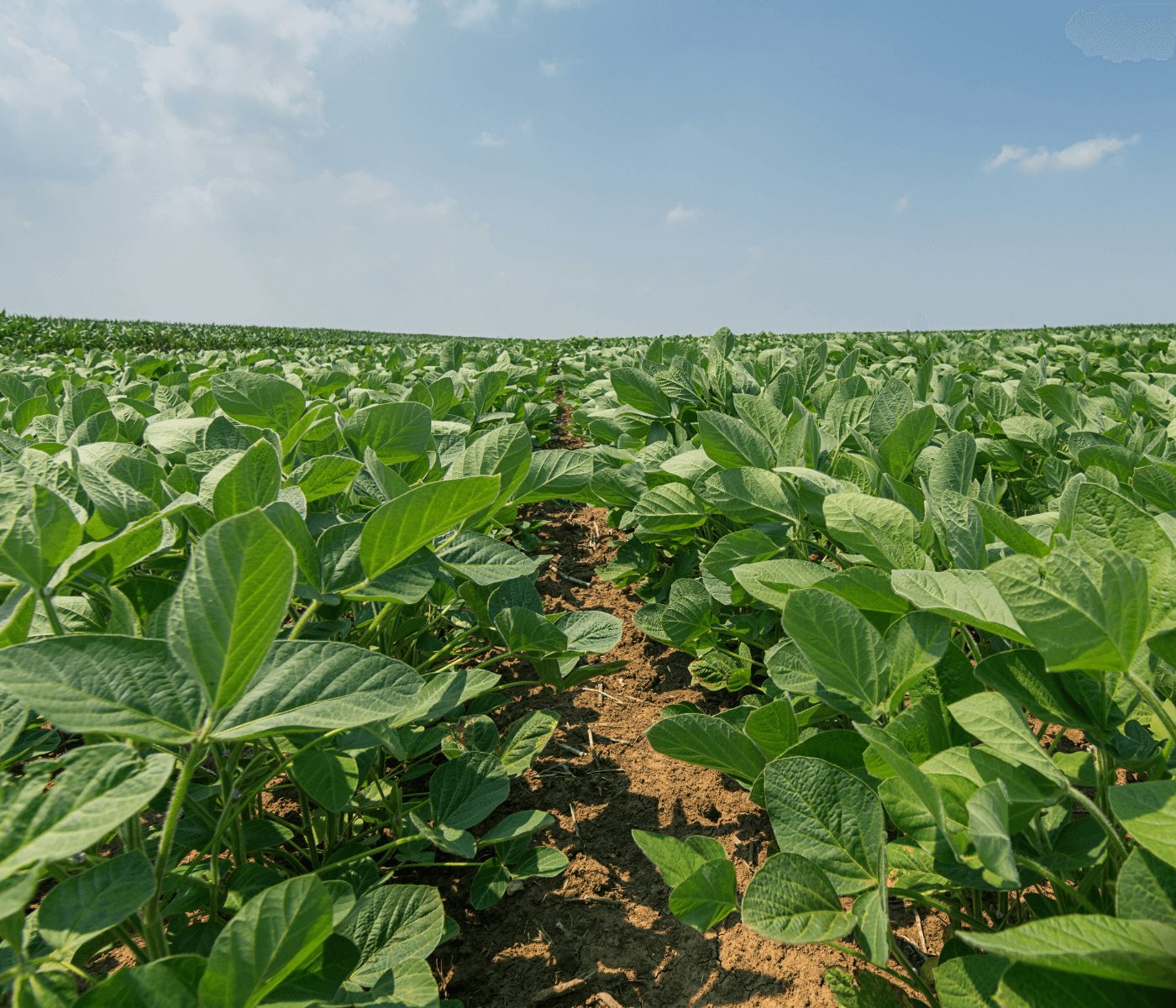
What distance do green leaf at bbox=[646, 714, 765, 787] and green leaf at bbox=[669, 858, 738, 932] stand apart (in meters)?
0.16

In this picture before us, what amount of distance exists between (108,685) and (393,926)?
21.9 inches

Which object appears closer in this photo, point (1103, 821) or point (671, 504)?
point (1103, 821)

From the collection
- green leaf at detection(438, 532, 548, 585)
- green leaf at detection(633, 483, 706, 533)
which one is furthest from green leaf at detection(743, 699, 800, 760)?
green leaf at detection(633, 483, 706, 533)

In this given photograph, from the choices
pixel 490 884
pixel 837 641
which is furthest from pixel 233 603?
pixel 490 884

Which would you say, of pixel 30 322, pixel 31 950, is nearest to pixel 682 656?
pixel 31 950

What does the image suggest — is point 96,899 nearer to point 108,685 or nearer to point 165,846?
point 165,846

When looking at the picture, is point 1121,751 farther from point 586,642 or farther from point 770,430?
point 770,430

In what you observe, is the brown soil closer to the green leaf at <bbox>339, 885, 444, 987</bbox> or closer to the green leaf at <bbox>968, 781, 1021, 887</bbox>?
the green leaf at <bbox>339, 885, 444, 987</bbox>

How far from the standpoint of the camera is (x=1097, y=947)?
582 millimetres

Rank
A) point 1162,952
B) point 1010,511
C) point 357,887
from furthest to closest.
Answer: point 1010,511 < point 357,887 < point 1162,952

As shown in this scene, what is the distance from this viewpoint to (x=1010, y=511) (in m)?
2.20

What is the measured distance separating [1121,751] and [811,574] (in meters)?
0.44

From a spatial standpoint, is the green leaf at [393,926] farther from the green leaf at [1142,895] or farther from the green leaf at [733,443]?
the green leaf at [733,443]

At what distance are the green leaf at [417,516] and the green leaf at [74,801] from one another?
0.37 m
